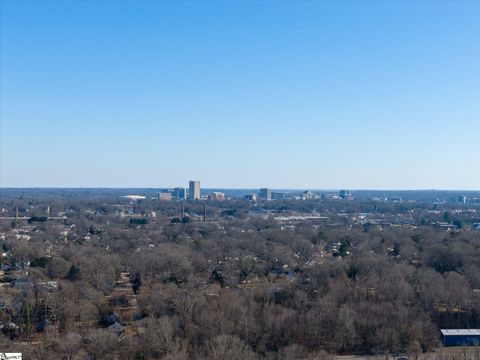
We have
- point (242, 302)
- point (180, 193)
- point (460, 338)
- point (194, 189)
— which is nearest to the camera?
point (460, 338)

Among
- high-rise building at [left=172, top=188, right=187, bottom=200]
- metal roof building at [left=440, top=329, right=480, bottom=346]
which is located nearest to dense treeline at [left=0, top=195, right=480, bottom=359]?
metal roof building at [left=440, top=329, right=480, bottom=346]

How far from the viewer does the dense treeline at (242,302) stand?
1039 cm

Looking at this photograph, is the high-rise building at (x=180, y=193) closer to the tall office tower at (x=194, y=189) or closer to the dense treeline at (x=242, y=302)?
the tall office tower at (x=194, y=189)

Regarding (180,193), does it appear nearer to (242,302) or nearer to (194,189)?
(194,189)

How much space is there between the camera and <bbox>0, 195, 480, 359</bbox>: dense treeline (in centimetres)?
1039

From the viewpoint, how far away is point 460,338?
1135 cm

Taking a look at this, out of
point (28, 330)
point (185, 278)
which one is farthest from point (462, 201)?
point (28, 330)

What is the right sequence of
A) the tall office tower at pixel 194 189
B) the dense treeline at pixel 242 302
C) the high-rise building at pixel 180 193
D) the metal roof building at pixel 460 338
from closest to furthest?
the dense treeline at pixel 242 302 → the metal roof building at pixel 460 338 → the tall office tower at pixel 194 189 → the high-rise building at pixel 180 193

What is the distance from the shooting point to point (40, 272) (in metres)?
17.2

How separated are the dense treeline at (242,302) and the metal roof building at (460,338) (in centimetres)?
20

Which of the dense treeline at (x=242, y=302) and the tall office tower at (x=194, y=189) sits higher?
the tall office tower at (x=194, y=189)

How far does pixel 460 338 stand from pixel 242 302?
458 centimetres

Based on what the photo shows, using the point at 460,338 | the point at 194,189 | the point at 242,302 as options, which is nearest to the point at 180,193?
the point at 194,189

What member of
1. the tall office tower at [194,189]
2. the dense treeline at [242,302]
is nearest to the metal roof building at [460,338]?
the dense treeline at [242,302]
